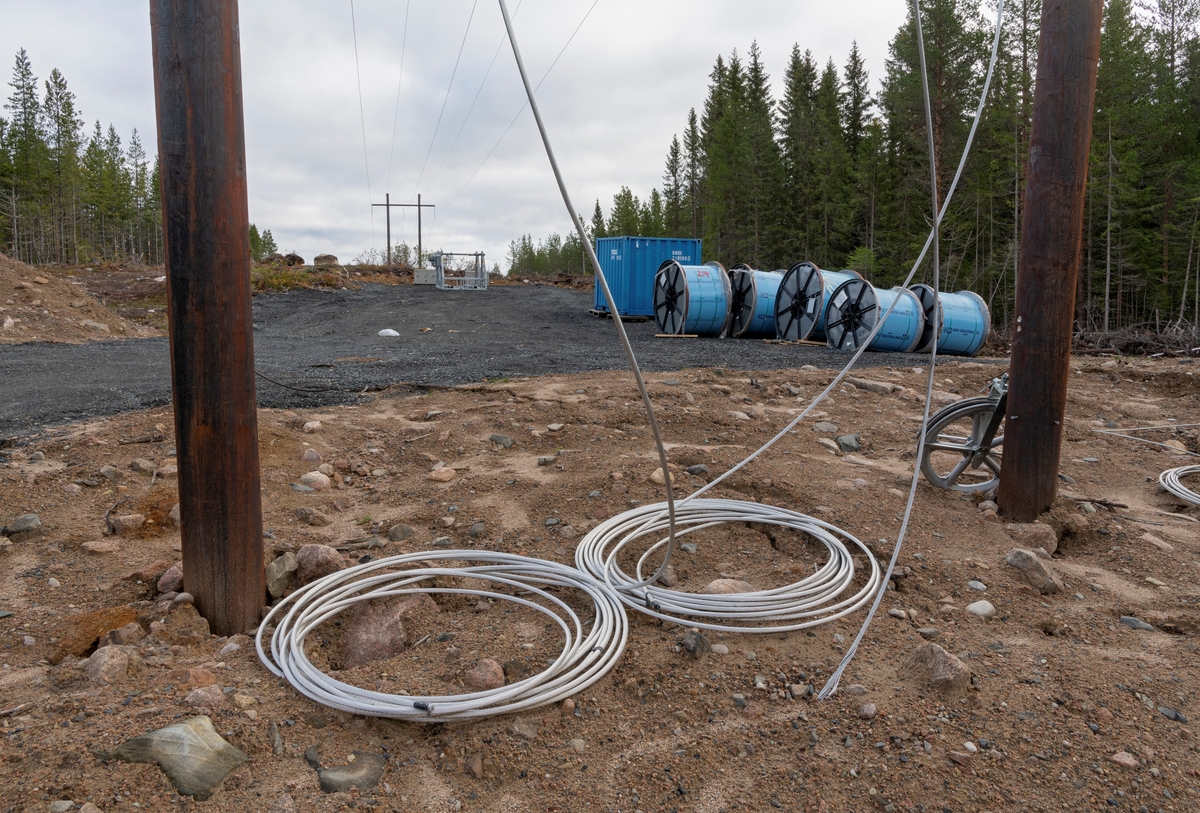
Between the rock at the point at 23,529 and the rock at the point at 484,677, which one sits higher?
the rock at the point at 23,529

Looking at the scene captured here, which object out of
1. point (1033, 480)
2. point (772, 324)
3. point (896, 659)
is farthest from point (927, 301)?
point (896, 659)

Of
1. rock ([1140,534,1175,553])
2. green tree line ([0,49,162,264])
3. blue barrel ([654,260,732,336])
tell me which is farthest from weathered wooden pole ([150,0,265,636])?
green tree line ([0,49,162,264])

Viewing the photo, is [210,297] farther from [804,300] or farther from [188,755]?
[804,300]

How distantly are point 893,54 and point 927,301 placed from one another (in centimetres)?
2658

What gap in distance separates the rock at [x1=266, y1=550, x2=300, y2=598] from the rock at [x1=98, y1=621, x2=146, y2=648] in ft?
1.75

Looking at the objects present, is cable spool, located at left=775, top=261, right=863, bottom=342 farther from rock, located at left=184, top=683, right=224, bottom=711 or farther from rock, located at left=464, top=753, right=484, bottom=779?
rock, located at left=184, top=683, right=224, bottom=711

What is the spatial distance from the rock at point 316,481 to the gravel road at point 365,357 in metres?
2.30

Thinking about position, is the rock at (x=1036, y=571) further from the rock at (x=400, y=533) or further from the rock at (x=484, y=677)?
the rock at (x=400, y=533)

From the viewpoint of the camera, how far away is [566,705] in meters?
2.44

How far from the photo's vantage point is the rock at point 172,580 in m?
3.10

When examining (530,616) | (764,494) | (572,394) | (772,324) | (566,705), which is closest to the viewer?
(566,705)

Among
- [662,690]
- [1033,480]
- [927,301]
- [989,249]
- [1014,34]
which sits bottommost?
[662,690]

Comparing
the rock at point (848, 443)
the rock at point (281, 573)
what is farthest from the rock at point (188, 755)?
the rock at point (848, 443)

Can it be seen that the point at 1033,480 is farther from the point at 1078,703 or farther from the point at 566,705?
the point at 566,705
